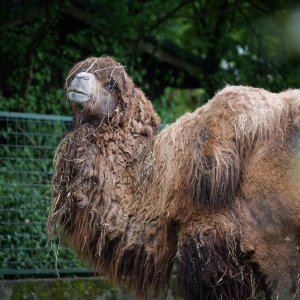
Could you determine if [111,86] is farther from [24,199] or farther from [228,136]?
[24,199]

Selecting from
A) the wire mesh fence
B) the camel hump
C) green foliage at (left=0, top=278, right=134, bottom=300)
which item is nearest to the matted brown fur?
the camel hump

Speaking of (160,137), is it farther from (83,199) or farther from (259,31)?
(259,31)

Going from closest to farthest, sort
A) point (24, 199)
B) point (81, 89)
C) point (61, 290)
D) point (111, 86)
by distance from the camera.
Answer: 1. point (81, 89)
2. point (111, 86)
3. point (61, 290)
4. point (24, 199)

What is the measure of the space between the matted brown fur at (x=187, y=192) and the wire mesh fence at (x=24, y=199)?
2718mm

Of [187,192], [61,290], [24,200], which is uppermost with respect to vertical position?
[187,192]

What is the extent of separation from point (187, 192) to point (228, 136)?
464 millimetres

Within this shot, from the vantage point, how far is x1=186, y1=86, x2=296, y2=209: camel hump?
479cm

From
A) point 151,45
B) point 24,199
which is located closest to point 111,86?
point 24,199

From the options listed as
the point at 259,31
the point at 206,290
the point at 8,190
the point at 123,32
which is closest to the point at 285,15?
the point at 259,31

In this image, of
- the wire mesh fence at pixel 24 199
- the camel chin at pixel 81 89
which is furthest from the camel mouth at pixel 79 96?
the wire mesh fence at pixel 24 199

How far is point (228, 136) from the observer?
Answer: 4.90 meters

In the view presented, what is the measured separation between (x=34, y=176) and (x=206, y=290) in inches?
154

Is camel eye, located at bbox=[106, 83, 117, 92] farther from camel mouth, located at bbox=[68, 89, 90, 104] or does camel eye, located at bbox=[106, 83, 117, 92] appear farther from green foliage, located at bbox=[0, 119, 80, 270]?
green foliage, located at bbox=[0, 119, 80, 270]

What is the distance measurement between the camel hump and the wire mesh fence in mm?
3240
